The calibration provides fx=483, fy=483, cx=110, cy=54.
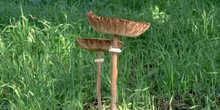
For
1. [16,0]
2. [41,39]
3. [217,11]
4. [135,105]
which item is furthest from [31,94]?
[16,0]

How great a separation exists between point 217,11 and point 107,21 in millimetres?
2359

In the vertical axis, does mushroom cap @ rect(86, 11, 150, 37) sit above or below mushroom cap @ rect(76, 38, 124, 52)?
above

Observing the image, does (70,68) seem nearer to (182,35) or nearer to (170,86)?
(170,86)

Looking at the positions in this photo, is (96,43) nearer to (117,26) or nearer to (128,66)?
(117,26)

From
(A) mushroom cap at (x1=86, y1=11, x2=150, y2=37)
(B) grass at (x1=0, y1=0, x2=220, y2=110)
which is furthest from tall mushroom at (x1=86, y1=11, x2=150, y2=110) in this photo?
(B) grass at (x1=0, y1=0, x2=220, y2=110)

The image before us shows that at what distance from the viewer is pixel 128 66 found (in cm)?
352

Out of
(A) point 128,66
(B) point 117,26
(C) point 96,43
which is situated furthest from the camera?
(A) point 128,66

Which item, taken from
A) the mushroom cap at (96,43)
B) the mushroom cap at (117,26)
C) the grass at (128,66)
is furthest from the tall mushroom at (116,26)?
the grass at (128,66)

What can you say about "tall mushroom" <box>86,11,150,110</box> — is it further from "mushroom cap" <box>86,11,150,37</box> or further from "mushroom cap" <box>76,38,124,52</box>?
"mushroom cap" <box>76,38,124,52</box>

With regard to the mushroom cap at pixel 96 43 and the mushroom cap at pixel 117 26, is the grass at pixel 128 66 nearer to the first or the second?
the mushroom cap at pixel 96 43

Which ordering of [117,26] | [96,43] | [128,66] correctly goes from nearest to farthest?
[117,26], [96,43], [128,66]

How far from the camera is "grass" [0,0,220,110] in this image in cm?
310

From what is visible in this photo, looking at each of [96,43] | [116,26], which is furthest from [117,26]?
[96,43]

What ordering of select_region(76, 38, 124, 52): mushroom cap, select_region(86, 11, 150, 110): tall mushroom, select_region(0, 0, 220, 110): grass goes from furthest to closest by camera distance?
select_region(0, 0, 220, 110): grass
select_region(76, 38, 124, 52): mushroom cap
select_region(86, 11, 150, 110): tall mushroom
